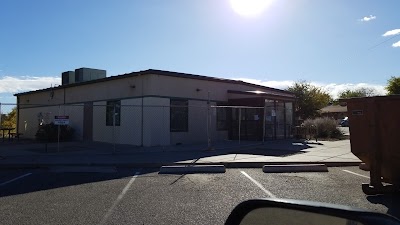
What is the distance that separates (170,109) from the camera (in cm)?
2308

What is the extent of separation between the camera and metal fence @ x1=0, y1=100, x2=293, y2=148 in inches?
877

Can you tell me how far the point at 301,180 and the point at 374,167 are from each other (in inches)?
96.1

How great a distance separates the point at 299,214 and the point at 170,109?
21077 millimetres

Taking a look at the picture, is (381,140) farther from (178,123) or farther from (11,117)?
(11,117)

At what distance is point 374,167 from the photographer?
29.9 feet

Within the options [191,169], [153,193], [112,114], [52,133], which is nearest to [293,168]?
[191,169]

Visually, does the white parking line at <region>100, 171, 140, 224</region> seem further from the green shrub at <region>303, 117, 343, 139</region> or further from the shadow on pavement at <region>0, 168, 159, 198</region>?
the green shrub at <region>303, 117, 343, 139</region>

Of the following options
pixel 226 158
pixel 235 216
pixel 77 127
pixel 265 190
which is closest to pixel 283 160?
pixel 226 158

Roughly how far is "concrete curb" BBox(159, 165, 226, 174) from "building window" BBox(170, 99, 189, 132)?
1007 centimetres

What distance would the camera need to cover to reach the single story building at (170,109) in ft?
73.3

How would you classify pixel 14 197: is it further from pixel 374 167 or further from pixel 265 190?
pixel 374 167

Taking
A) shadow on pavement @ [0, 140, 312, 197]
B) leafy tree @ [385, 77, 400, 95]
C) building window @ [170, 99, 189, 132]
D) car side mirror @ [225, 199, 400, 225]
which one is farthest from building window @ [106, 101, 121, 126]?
leafy tree @ [385, 77, 400, 95]

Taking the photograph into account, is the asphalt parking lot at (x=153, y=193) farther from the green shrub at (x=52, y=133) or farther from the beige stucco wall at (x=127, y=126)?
the green shrub at (x=52, y=133)

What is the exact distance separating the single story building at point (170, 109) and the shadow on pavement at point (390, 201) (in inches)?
449
